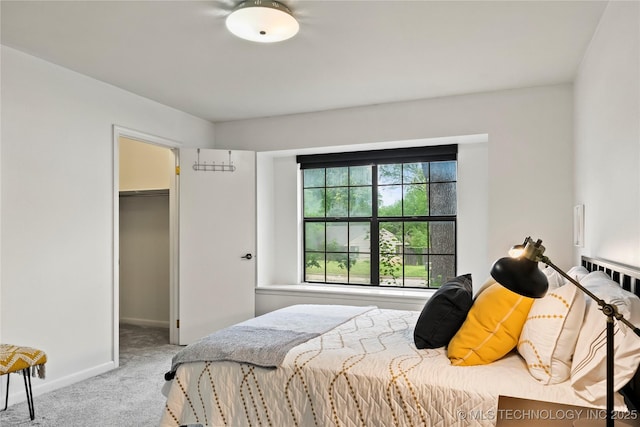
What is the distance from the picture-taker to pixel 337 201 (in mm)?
5457

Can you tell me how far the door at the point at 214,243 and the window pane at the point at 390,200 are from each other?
58.0 inches

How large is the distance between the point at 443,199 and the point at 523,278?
3743mm

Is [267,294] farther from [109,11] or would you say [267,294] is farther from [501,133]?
[109,11]

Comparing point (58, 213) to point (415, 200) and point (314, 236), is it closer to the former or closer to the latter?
point (314, 236)


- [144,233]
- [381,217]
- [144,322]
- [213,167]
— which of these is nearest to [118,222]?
[213,167]

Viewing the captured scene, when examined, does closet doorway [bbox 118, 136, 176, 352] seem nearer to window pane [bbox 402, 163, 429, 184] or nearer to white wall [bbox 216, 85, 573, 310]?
white wall [bbox 216, 85, 573, 310]

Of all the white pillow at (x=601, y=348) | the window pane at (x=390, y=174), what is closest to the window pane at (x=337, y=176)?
the window pane at (x=390, y=174)

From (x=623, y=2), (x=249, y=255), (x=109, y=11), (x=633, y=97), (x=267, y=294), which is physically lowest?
(x=267, y=294)

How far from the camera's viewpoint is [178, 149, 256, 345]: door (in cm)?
489

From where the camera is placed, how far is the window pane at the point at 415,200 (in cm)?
503

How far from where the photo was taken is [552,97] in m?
4.03

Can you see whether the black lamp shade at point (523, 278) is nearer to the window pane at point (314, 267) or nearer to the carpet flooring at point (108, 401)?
the carpet flooring at point (108, 401)

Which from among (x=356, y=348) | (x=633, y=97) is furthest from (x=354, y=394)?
(x=633, y=97)

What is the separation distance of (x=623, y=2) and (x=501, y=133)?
204 cm
